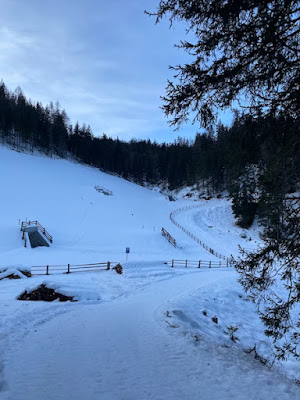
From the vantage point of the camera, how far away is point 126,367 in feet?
19.0

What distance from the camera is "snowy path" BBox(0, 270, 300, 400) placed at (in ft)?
15.6

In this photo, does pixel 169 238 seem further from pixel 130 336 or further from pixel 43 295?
pixel 130 336

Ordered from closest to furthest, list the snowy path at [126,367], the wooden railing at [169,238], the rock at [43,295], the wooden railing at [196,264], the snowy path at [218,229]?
1. the snowy path at [126,367]
2. the rock at [43,295]
3. the wooden railing at [196,264]
4. the wooden railing at [169,238]
5. the snowy path at [218,229]

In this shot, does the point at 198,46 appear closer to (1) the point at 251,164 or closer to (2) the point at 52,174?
(1) the point at 251,164

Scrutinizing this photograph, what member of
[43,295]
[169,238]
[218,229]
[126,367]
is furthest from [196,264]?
[126,367]

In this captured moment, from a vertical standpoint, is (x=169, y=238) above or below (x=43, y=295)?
above

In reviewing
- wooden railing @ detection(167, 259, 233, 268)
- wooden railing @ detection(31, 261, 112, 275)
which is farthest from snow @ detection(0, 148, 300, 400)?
wooden railing @ detection(167, 259, 233, 268)

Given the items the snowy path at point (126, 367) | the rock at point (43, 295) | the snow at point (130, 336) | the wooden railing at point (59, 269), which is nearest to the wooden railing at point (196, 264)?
the snow at point (130, 336)

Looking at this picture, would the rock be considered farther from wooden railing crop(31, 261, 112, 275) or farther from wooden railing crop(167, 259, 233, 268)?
wooden railing crop(167, 259, 233, 268)

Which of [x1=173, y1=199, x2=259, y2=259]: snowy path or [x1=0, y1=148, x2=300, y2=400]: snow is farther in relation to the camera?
[x1=173, y1=199, x2=259, y2=259]: snowy path

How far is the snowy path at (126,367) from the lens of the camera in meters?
4.76

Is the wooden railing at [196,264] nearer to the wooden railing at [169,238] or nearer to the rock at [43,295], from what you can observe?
the wooden railing at [169,238]

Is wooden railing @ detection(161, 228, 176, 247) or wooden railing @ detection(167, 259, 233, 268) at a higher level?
wooden railing @ detection(161, 228, 176, 247)

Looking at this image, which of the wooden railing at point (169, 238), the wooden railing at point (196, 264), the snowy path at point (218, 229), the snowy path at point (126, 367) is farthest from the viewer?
the snowy path at point (218, 229)
